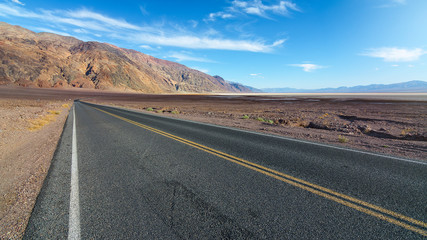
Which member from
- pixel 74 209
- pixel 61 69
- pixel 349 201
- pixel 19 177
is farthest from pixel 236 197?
pixel 61 69

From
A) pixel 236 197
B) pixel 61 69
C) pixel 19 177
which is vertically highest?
pixel 61 69

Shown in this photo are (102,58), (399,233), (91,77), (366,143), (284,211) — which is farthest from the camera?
(102,58)

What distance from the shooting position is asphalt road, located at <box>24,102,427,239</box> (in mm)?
2553

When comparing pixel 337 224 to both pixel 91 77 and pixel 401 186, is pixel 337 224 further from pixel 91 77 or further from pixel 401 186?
pixel 91 77

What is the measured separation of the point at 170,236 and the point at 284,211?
1.74m

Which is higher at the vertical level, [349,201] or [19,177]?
[349,201]

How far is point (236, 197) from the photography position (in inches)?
131

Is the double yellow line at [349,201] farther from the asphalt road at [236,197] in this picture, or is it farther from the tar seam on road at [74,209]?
the tar seam on road at [74,209]

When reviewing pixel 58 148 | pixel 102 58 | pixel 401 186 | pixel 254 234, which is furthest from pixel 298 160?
pixel 102 58

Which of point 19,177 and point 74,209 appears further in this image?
point 19,177

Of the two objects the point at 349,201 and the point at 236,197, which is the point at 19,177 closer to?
the point at 236,197

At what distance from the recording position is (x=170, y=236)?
2461 millimetres

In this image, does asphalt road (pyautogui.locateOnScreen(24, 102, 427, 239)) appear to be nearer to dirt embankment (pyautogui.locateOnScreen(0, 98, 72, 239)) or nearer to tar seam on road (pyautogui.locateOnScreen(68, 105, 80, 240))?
tar seam on road (pyautogui.locateOnScreen(68, 105, 80, 240))

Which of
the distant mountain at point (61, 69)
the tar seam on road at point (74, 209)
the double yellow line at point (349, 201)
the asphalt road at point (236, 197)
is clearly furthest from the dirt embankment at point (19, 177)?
the distant mountain at point (61, 69)
